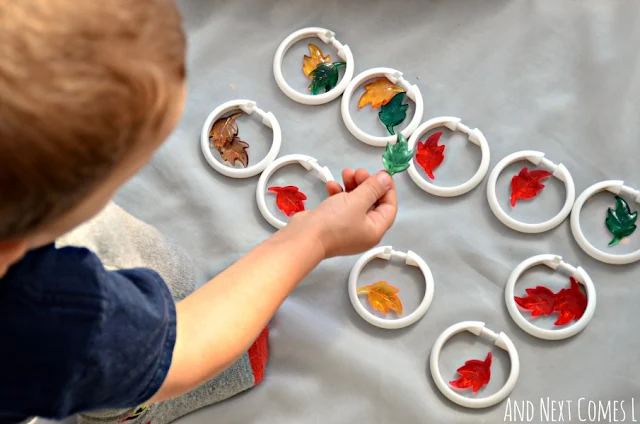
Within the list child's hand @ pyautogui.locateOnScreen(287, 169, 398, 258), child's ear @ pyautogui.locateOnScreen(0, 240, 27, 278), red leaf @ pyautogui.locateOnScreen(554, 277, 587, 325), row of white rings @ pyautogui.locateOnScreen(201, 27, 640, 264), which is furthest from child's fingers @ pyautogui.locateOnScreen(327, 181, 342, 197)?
child's ear @ pyautogui.locateOnScreen(0, 240, 27, 278)

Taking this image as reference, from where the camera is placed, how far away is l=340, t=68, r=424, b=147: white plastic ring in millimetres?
900

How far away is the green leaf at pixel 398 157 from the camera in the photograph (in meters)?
0.85

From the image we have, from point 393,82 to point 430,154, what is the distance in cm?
13

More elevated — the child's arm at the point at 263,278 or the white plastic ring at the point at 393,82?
the white plastic ring at the point at 393,82

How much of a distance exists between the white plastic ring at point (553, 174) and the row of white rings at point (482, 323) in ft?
0.14

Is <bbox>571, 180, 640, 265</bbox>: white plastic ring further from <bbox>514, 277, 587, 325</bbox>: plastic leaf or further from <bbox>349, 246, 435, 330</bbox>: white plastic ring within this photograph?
<bbox>349, 246, 435, 330</bbox>: white plastic ring

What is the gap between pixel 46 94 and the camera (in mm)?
340

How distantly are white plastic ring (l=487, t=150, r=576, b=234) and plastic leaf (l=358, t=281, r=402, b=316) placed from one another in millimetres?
179

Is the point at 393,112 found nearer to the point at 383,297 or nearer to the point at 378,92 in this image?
the point at 378,92

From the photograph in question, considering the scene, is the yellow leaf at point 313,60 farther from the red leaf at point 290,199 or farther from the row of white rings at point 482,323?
the row of white rings at point 482,323

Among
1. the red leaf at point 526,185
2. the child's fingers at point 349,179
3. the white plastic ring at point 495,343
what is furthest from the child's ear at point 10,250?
the red leaf at point 526,185

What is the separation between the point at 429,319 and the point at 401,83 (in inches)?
13.5

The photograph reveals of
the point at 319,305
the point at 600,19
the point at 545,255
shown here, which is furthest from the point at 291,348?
the point at 600,19

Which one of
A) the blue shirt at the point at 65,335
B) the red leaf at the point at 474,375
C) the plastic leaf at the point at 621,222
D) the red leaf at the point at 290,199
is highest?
the plastic leaf at the point at 621,222
